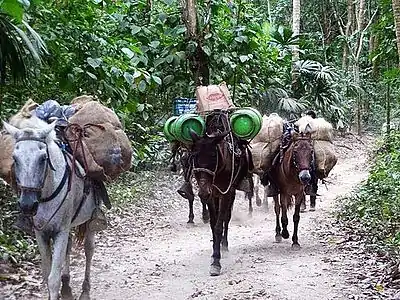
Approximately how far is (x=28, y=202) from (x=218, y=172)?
3514 millimetres

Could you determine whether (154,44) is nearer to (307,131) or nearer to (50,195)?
(307,131)

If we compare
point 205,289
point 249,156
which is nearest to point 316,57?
point 249,156

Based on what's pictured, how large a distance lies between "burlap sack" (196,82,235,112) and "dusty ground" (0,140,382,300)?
215cm

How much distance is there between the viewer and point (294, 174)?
30.6 feet

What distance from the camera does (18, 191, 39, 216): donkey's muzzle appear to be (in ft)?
16.1

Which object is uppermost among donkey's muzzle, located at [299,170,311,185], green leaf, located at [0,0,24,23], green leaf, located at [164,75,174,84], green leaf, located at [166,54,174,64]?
green leaf, located at [166,54,174,64]

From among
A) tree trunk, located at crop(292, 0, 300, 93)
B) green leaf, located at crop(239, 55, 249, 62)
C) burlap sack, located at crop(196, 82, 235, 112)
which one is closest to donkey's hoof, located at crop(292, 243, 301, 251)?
burlap sack, located at crop(196, 82, 235, 112)

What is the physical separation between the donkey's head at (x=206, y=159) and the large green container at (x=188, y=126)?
88 millimetres

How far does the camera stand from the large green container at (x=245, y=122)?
26.0 feet

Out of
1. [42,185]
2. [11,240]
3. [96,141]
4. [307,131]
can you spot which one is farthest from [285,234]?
[42,185]

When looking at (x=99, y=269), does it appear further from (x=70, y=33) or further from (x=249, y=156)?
(x=70, y=33)

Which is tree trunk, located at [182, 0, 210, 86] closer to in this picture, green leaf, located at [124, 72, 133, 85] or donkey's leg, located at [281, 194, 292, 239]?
green leaf, located at [124, 72, 133, 85]

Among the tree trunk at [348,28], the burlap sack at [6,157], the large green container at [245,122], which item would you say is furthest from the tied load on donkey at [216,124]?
the tree trunk at [348,28]

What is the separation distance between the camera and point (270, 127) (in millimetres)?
10047
